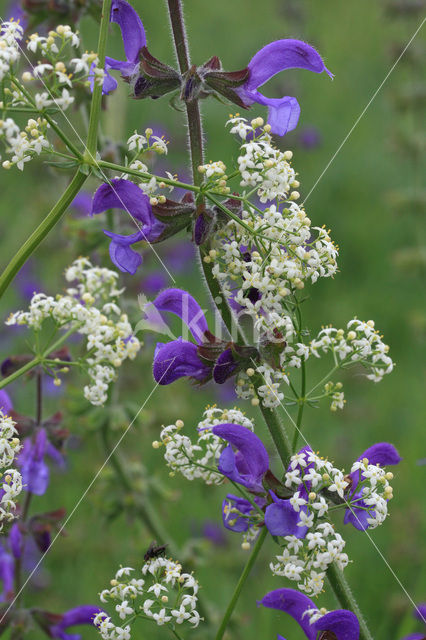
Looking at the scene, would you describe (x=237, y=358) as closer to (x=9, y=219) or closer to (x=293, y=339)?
(x=293, y=339)

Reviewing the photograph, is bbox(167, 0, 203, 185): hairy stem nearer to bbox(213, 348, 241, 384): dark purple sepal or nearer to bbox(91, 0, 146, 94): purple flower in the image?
bbox(91, 0, 146, 94): purple flower

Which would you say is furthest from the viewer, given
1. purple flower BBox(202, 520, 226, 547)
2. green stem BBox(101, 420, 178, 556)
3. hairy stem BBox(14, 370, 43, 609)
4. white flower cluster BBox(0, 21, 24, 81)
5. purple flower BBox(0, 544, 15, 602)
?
purple flower BBox(202, 520, 226, 547)

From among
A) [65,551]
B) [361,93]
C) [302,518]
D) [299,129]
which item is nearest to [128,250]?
[302,518]

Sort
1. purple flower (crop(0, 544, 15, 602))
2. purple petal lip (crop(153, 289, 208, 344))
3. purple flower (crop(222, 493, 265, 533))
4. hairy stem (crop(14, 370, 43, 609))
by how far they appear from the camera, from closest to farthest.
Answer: purple flower (crop(222, 493, 265, 533))
purple petal lip (crop(153, 289, 208, 344))
hairy stem (crop(14, 370, 43, 609))
purple flower (crop(0, 544, 15, 602))

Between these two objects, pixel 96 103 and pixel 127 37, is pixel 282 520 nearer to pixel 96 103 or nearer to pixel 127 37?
pixel 96 103

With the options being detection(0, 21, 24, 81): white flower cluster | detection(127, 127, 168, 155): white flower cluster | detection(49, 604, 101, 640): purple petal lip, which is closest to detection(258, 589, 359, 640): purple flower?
detection(49, 604, 101, 640): purple petal lip

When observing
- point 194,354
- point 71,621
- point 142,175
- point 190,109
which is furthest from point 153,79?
point 71,621
